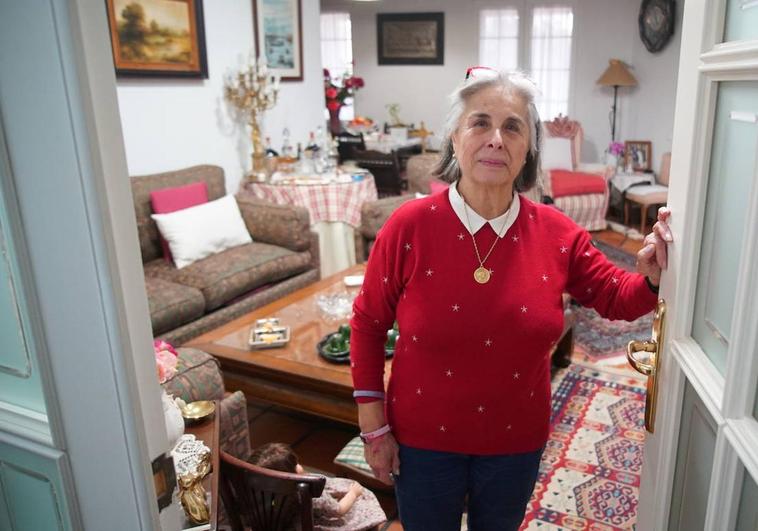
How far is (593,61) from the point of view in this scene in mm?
7129

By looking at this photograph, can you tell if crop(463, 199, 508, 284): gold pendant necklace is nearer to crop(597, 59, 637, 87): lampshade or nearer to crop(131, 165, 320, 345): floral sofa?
crop(131, 165, 320, 345): floral sofa

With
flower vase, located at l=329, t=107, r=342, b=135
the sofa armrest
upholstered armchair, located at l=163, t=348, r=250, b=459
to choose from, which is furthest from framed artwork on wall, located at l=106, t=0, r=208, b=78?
flower vase, located at l=329, t=107, r=342, b=135

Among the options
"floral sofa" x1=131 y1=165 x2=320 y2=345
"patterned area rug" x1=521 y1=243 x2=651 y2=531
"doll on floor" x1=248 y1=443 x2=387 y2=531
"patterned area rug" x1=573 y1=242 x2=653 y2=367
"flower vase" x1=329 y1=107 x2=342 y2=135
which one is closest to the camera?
"doll on floor" x1=248 y1=443 x2=387 y2=531

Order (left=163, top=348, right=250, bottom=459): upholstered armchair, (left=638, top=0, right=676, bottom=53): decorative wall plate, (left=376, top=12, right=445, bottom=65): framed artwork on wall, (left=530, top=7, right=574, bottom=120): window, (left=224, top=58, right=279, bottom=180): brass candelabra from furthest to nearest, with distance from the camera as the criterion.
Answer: (left=376, top=12, right=445, bottom=65): framed artwork on wall
(left=530, top=7, right=574, bottom=120): window
(left=638, top=0, right=676, bottom=53): decorative wall plate
(left=224, top=58, right=279, bottom=180): brass candelabra
(left=163, top=348, right=250, bottom=459): upholstered armchair

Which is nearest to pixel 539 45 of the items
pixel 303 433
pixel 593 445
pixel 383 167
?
pixel 383 167

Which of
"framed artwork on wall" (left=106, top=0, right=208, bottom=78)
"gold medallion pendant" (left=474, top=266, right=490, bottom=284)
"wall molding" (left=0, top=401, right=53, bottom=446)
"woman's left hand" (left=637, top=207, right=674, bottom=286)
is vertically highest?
"framed artwork on wall" (left=106, top=0, right=208, bottom=78)

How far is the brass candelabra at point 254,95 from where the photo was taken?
14.4 feet

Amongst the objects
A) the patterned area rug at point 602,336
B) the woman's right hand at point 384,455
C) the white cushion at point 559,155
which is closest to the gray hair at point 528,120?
the woman's right hand at point 384,455

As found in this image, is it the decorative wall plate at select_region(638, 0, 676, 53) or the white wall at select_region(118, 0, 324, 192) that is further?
the decorative wall plate at select_region(638, 0, 676, 53)

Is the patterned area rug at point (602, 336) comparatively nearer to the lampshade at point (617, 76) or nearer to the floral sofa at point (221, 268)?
the floral sofa at point (221, 268)

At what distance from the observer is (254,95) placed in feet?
14.5

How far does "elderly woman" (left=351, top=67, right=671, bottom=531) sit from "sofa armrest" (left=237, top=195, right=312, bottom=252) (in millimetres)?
2611

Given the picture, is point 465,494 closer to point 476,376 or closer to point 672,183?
point 476,376

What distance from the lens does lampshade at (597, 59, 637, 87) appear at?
661 cm
